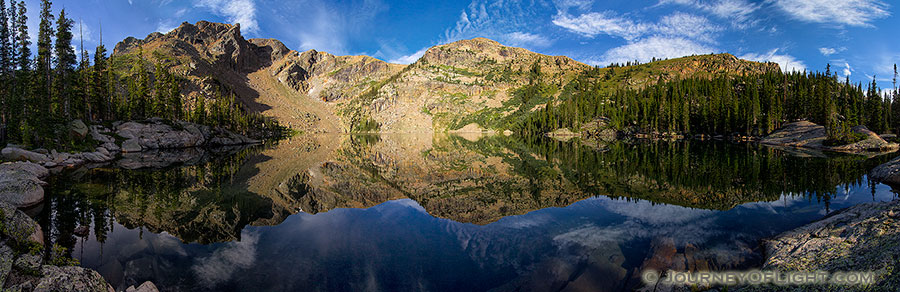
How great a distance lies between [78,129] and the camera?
132 feet

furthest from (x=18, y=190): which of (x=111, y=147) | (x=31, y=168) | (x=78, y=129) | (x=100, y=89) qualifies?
(x=100, y=89)

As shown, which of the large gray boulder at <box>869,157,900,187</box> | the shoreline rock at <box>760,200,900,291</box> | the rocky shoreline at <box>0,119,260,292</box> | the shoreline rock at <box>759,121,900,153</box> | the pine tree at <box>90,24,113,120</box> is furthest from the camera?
the pine tree at <box>90,24,113,120</box>

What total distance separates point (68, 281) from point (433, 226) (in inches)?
414

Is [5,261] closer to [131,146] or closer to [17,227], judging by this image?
[17,227]

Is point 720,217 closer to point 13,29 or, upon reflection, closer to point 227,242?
point 227,242

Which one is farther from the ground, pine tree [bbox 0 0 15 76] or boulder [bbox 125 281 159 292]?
pine tree [bbox 0 0 15 76]

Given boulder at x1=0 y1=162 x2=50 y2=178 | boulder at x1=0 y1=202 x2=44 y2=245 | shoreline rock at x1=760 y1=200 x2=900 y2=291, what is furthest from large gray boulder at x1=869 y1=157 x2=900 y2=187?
boulder at x1=0 y1=162 x2=50 y2=178

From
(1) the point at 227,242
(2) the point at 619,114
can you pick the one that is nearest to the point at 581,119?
(2) the point at 619,114

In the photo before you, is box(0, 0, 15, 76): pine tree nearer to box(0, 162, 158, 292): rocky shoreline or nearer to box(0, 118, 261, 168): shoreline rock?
box(0, 118, 261, 168): shoreline rock

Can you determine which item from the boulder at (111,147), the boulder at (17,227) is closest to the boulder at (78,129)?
the boulder at (111,147)

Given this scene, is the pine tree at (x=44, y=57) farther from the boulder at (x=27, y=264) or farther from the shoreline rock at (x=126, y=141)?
the boulder at (x=27, y=264)

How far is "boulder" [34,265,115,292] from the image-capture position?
260 inches

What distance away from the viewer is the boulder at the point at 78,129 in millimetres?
39438

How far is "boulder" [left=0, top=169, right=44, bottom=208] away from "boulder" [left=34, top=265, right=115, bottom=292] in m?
13.5
